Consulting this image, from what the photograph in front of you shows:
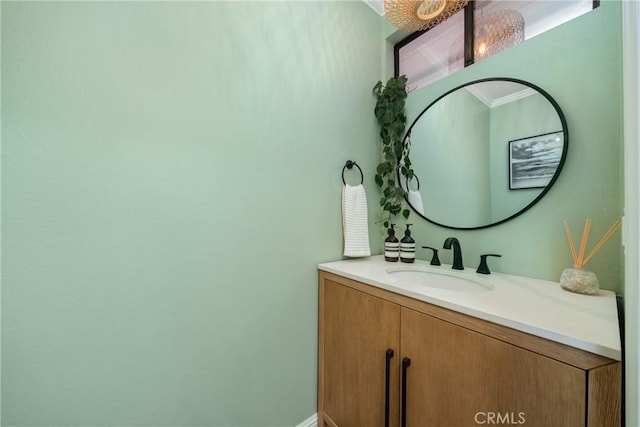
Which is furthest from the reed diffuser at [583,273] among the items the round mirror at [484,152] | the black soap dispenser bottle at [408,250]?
the black soap dispenser bottle at [408,250]

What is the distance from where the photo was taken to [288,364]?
3.57ft

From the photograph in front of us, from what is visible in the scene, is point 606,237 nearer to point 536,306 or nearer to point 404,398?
point 536,306

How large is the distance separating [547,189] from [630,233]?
0.70m

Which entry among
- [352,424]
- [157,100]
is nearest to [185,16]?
[157,100]

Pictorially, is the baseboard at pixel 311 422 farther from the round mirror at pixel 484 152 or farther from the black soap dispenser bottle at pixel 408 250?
the round mirror at pixel 484 152

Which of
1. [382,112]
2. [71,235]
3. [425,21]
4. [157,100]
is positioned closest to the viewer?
[71,235]

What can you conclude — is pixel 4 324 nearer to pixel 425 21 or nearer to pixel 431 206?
pixel 431 206

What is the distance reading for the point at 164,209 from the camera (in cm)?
79


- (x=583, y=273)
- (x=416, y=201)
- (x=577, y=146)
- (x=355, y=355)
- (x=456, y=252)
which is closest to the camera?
(x=583, y=273)

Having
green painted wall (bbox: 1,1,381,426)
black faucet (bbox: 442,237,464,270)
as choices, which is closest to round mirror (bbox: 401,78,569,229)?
black faucet (bbox: 442,237,464,270)

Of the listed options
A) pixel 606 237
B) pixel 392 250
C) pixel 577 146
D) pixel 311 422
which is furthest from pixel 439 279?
pixel 311 422

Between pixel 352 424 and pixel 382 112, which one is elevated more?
pixel 382 112

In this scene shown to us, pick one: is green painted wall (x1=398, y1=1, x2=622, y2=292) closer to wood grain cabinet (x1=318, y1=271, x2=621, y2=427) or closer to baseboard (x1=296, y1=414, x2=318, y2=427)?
wood grain cabinet (x1=318, y1=271, x2=621, y2=427)

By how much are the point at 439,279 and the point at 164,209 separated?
46.3 inches
